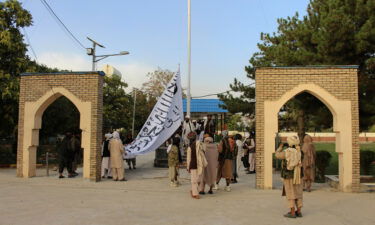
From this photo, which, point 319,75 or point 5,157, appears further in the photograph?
point 5,157

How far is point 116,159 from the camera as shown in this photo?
1199 cm

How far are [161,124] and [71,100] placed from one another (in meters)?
3.58

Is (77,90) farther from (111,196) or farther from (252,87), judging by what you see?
(252,87)

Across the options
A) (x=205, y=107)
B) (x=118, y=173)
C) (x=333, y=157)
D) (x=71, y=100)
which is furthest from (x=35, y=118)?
(x=333, y=157)

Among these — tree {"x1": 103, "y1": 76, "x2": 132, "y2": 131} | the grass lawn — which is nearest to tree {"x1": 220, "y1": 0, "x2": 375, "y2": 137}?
the grass lawn

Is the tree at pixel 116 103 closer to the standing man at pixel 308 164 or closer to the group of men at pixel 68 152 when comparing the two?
the group of men at pixel 68 152

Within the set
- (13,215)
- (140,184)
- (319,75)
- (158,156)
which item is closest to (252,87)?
(158,156)

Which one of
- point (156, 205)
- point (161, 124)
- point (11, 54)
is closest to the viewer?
point (156, 205)

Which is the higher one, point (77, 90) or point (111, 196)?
point (77, 90)

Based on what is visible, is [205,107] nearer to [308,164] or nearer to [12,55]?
[12,55]

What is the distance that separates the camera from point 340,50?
11.6m

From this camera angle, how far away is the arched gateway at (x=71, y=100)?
1177cm

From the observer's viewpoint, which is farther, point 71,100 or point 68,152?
point 68,152

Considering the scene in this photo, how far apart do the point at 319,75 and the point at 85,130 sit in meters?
7.61
